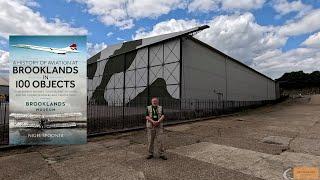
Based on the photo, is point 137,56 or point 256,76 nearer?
point 137,56

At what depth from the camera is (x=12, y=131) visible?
8.88 m

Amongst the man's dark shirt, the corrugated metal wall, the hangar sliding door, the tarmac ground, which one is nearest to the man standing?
the man's dark shirt

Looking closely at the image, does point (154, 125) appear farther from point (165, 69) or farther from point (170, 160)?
point (165, 69)

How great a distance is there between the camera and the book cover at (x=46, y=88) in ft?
28.7

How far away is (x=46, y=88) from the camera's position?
29.2ft

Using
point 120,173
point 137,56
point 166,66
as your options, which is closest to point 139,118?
point 120,173

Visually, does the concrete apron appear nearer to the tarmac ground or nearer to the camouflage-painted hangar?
the tarmac ground

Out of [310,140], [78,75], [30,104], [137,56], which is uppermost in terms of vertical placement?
[137,56]

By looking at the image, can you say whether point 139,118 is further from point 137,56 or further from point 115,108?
point 137,56

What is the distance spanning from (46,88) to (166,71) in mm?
19817

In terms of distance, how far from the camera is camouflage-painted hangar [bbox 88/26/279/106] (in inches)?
1072

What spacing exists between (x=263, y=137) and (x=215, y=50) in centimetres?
2209

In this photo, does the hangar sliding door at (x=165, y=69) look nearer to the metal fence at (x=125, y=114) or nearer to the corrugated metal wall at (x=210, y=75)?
the corrugated metal wall at (x=210, y=75)

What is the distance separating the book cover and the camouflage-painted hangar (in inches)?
460
